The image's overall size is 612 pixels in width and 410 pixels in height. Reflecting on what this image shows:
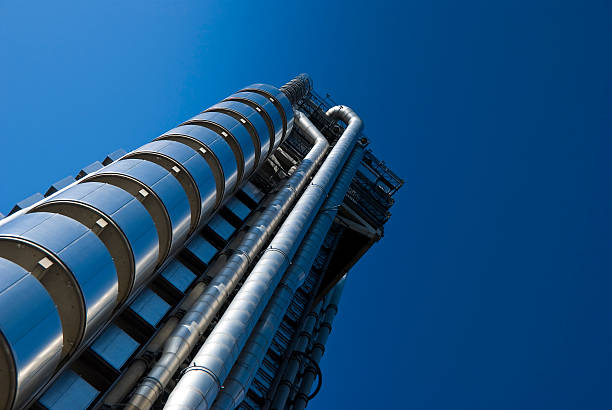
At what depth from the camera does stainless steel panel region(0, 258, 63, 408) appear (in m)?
13.6

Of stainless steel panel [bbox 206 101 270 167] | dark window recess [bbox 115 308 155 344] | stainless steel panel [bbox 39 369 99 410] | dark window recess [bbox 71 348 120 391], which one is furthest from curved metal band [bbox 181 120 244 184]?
stainless steel panel [bbox 39 369 99 410]

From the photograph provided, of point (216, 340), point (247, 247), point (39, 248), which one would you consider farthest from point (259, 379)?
point (39, 248)

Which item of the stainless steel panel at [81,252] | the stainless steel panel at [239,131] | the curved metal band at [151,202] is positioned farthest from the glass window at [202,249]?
the stainless steel panel at [81,252]

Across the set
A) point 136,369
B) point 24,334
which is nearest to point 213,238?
point 136,369

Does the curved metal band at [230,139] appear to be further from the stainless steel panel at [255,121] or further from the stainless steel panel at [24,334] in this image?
the stainless steel panel at [24,334]

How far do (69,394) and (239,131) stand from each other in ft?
59.2

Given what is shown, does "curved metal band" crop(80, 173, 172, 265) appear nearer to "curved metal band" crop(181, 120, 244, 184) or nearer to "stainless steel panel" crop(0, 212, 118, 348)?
"stainless steel panel" crop(0, 212, 118, 348)

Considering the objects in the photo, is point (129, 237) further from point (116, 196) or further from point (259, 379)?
point (259, 379)

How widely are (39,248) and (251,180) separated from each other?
2118 cm

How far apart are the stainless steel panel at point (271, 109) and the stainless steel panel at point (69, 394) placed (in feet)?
69.4

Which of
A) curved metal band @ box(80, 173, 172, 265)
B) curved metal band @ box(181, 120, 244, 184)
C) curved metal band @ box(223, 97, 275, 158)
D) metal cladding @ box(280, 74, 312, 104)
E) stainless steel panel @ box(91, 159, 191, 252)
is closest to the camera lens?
curved metal band @ box(80, 173, 172, 265)

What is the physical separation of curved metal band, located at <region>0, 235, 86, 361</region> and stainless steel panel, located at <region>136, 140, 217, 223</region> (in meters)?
9.44

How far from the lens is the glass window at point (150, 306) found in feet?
72.8

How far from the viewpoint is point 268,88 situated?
127 feet
